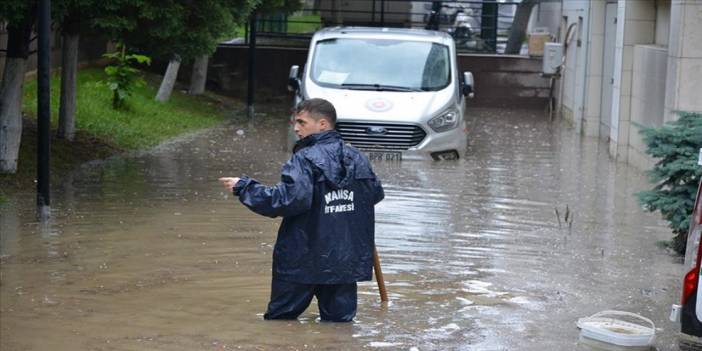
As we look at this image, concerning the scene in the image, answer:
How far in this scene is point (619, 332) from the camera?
7.40 m

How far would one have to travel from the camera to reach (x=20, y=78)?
13258mm

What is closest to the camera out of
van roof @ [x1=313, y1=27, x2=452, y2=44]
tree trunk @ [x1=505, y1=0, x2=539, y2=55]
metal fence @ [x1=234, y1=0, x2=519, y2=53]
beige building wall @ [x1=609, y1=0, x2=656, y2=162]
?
beige building wall @ [x1=609, y1=0, x2=656, y2=162]

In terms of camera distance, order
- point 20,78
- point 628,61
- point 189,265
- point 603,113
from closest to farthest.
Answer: point 189,265 → point 20,78 → point 628,61 → point 603,113

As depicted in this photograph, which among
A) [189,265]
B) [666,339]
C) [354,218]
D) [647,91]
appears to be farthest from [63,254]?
[647,91]

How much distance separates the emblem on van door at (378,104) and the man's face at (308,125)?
9077 mm

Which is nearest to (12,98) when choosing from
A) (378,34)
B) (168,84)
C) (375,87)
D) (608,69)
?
(375,87)

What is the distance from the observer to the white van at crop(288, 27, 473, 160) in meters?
16.3

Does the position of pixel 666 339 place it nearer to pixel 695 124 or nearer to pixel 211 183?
pixel 695 124

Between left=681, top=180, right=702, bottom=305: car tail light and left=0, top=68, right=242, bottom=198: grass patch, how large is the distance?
7.45 m

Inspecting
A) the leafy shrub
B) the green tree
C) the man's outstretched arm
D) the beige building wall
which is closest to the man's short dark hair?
the man's outstretched arm

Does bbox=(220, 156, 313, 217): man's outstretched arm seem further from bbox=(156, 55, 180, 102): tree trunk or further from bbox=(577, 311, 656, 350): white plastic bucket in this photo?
bbox=(156, 55, 180, 102): tree trunk

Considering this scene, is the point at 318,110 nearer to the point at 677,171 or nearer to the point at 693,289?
the point at 693,289

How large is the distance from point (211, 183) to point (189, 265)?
4.59m

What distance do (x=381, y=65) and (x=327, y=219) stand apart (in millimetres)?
10737
